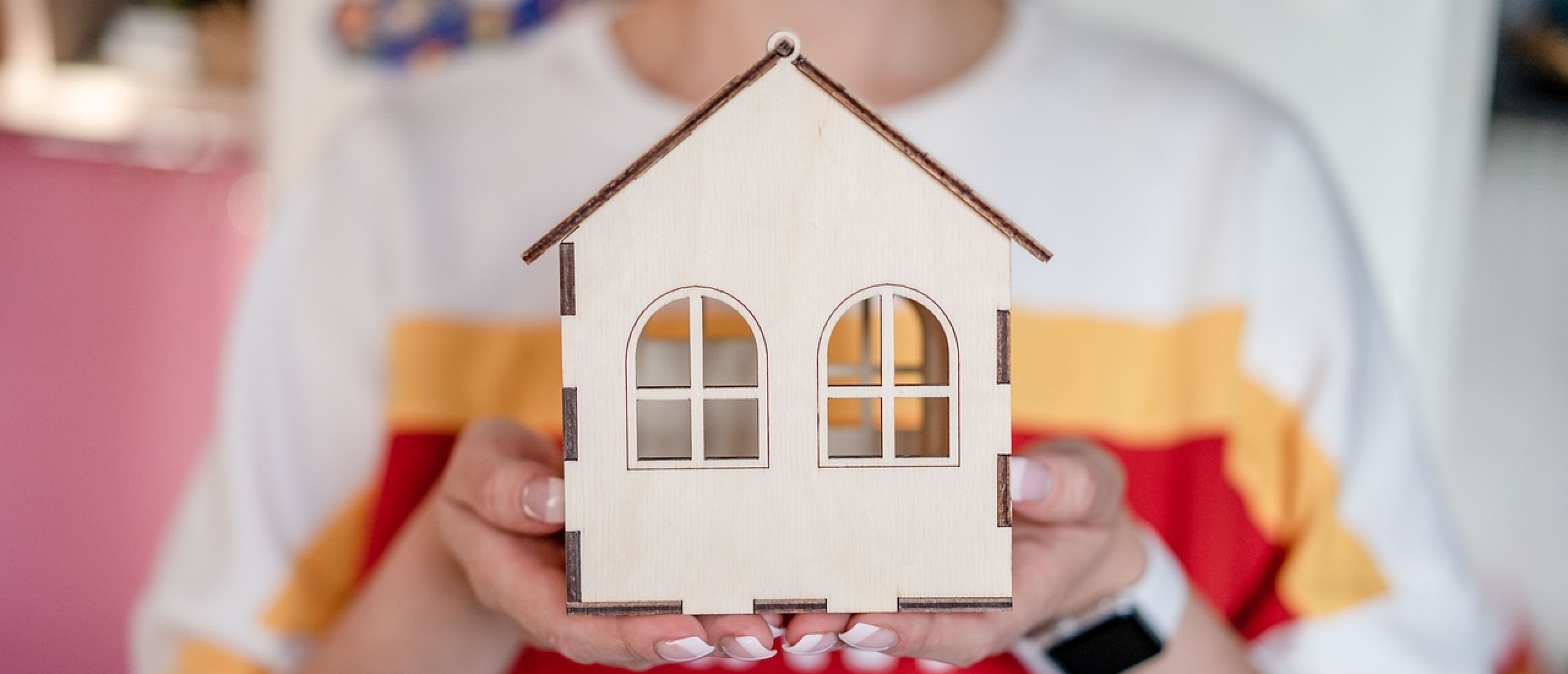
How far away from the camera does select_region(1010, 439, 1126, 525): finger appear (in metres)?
0.48

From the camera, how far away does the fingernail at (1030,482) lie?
1.59 ft

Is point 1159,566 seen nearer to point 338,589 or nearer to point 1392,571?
point 1392,571

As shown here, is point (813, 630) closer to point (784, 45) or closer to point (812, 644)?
point (812, 644)

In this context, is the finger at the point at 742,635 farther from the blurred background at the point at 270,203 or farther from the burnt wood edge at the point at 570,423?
the blurred background at the point at 270,203

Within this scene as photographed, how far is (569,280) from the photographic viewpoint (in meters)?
0.46

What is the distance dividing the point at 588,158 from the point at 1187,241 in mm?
435

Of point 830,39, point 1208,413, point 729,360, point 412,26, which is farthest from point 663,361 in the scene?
point 412,26

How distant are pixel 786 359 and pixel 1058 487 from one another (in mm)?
129

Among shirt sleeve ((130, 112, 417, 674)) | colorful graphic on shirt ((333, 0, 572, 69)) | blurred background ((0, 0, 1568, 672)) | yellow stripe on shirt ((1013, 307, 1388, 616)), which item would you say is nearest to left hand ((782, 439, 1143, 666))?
yellow stripe on shirt ((1013, 307, 1388, 616))

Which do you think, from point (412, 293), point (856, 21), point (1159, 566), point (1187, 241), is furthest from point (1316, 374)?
point (412, 293)

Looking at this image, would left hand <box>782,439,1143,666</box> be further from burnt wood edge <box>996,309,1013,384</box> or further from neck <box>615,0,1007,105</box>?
neck <box>615,0,1007,105</box>

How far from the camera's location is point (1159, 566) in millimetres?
634

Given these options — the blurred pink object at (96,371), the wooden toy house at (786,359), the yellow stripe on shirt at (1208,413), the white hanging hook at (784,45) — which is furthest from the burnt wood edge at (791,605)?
the blurred pink object at (96,371)

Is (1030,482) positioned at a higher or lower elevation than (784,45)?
lower
